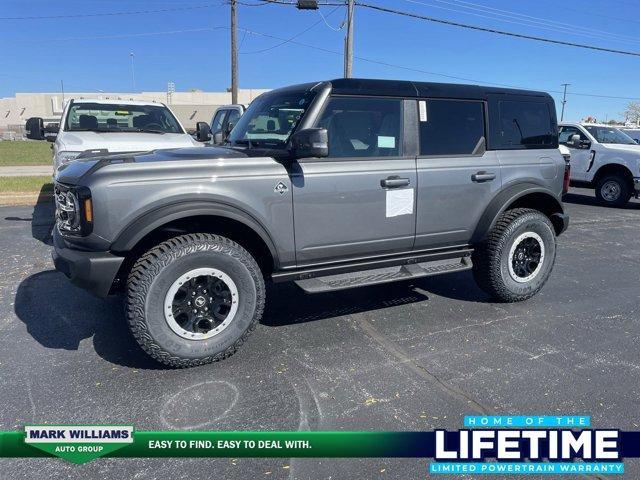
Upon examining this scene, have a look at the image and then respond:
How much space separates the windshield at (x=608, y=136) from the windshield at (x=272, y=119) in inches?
423

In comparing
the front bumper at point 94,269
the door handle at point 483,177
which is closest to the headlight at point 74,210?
the front bumper at point 94,269

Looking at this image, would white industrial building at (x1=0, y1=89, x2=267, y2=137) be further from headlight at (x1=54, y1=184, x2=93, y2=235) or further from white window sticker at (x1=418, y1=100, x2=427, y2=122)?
headlight at (x1=54, y1=184, x2=93, y2=235)

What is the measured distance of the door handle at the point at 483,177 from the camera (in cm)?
462

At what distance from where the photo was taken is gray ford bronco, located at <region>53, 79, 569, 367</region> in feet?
11.1

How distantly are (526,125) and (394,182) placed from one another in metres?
1.86

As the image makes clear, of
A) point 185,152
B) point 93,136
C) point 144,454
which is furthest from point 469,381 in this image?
point 93,136

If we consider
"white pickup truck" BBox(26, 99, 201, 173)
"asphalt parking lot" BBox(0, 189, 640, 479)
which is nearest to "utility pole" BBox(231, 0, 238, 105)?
"white pickup truck" BBox(26, 99, 201, 173)

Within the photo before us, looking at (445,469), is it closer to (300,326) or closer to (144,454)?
(144,454)

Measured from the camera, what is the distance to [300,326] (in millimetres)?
4410

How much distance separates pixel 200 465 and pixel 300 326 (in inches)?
75.6

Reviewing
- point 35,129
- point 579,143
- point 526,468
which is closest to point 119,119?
point 35,129

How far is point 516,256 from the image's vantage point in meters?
5.03

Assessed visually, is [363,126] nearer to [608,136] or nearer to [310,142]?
[310,142]

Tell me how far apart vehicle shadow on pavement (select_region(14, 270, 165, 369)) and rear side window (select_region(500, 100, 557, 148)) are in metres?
3.81
